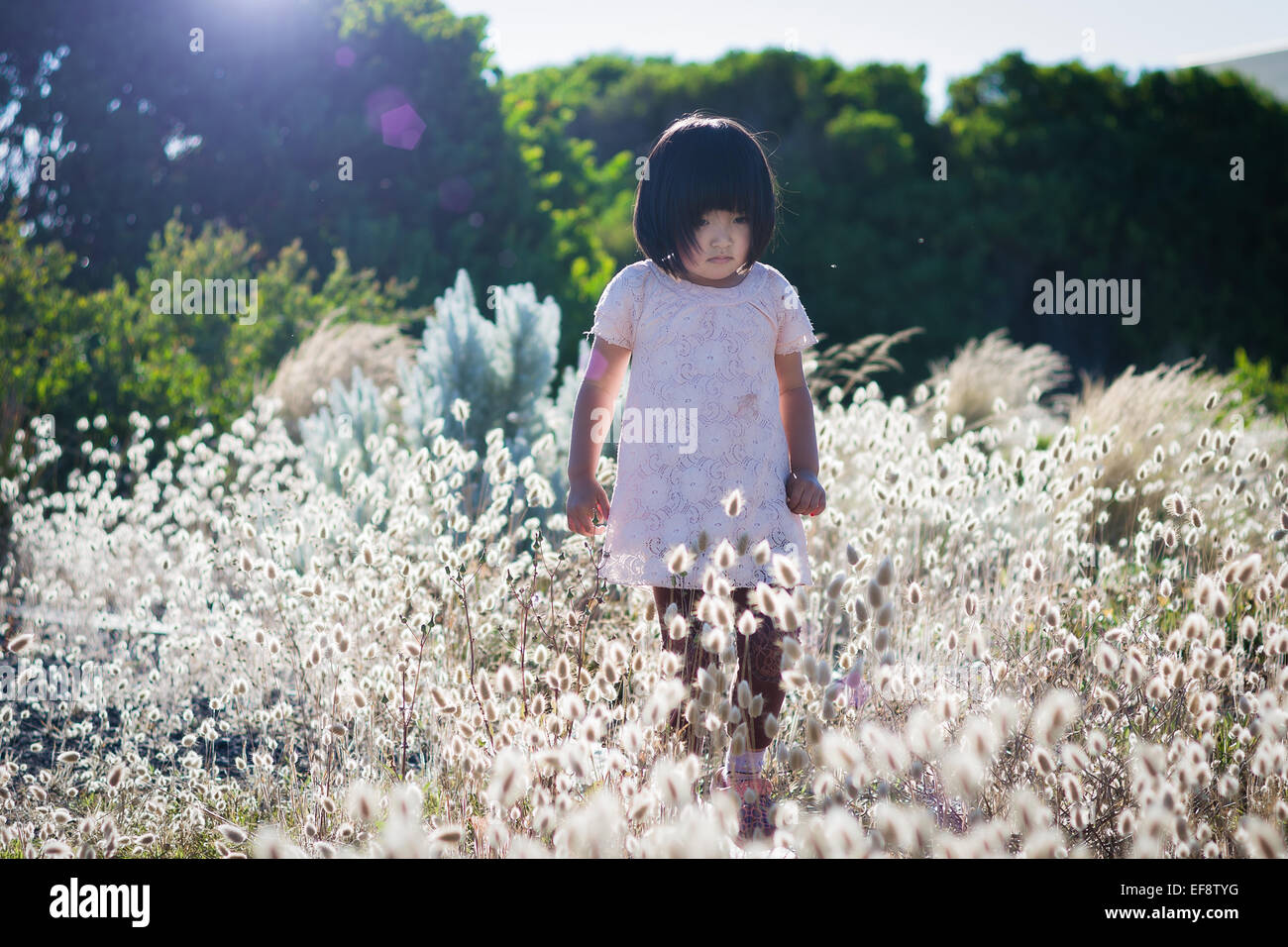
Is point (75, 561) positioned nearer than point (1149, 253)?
Yes

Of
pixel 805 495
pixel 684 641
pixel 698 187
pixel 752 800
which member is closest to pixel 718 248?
pixel 698 187

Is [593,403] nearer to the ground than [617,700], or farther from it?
farther from it

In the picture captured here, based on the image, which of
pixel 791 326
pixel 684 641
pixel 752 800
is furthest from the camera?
pixel 791 326

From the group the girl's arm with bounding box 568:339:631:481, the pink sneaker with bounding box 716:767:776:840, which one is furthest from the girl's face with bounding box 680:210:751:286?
the pink sneaker with bounding box 716:767:776:840

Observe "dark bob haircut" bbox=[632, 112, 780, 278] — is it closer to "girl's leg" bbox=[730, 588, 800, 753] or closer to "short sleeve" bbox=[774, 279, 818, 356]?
"short sleeve" bbox=[774, 279, 818, 356]

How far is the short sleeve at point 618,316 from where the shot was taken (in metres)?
2.28

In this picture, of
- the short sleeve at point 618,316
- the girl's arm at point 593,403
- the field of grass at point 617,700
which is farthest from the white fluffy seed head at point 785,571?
the short sleeve at point 618,316

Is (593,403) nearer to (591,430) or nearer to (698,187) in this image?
(591,430)

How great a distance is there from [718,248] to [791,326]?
0.28 metres

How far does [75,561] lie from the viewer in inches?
153

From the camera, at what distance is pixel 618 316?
2275mm
